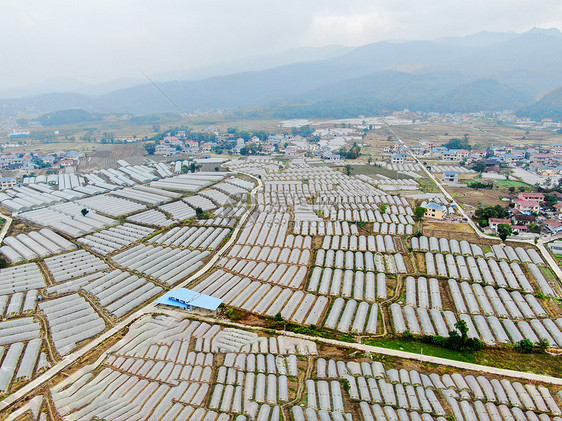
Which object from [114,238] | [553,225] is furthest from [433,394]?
[114,238]

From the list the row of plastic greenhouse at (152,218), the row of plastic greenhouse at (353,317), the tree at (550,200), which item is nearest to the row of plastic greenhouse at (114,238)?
the row of plastic greenhouse at (152,218)

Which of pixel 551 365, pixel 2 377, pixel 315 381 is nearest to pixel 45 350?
pixel 2 377

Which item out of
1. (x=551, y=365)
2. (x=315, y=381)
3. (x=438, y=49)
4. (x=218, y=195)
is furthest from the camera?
(x=438, y=49)

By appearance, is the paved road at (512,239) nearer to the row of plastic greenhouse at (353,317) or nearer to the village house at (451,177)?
the village house at (451,177)

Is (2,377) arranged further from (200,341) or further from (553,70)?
(553,70)

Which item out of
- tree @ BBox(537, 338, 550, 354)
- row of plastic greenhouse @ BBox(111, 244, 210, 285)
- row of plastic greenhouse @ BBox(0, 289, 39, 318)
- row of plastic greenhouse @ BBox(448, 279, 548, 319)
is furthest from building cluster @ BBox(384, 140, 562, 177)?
row of plastic greenhouse @ BBox(0, 289, 39, 318)

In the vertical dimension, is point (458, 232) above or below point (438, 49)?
below

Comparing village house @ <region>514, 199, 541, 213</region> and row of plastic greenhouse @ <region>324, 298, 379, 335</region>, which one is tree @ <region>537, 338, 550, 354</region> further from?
village house @ <region>514, 199, 541, 213</region>
